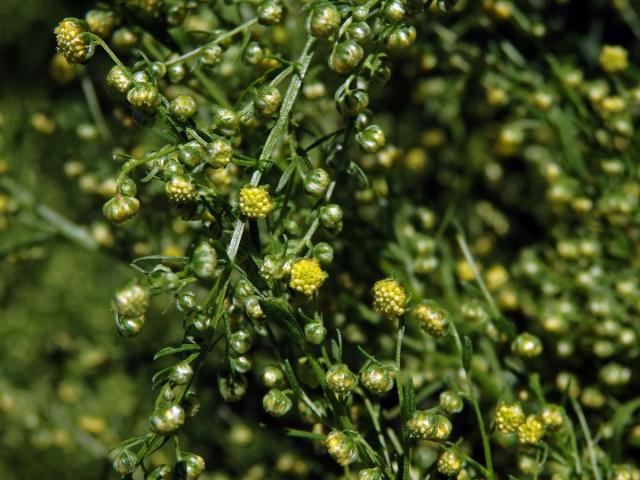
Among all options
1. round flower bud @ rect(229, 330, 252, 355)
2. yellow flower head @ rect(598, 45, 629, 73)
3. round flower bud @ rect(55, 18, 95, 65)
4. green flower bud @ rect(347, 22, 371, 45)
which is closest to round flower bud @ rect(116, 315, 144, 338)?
round flower bud @ rect(229, 330, 252, 355)

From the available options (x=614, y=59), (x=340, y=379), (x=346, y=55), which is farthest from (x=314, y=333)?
(x=614, y=59)

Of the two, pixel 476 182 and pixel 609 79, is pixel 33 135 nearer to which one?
pixel 476 182

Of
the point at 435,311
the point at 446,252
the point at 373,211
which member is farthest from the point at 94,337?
the point at 435,311

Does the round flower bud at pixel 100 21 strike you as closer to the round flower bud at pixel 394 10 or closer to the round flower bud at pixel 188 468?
the round flower bud at pixel 394 10

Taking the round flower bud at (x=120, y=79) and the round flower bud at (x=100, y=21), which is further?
the round flower bud at (x=100, y=21)

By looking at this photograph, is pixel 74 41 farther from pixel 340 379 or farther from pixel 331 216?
pixel 340 379

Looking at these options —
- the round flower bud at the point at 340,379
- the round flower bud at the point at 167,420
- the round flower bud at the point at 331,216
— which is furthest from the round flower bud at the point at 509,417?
the round flower bud at the point at 167,420
